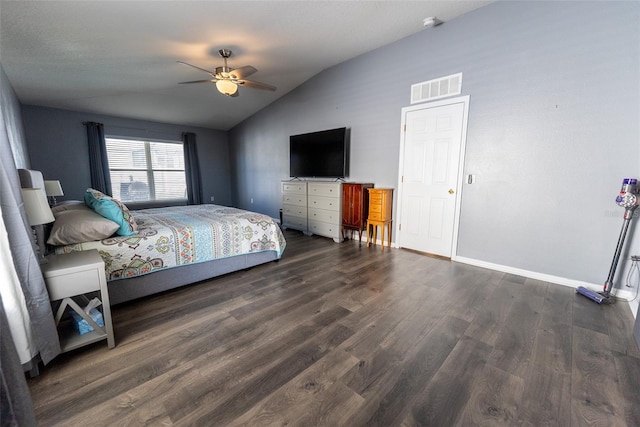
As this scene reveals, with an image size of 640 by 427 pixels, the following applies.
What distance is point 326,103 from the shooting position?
183 inches

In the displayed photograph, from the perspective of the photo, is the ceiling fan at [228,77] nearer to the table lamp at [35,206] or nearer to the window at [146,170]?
the table lamp at [35,206]

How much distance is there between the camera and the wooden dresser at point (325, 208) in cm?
423

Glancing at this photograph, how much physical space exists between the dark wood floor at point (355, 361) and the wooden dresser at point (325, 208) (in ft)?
6.01

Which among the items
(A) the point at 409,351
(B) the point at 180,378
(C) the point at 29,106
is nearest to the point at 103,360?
(B) the point at 180,378

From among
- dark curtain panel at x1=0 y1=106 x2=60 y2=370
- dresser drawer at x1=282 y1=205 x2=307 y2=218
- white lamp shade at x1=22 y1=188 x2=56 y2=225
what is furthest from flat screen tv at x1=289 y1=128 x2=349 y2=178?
dark curtain panel at x1=0 y1=106 x2=60 y2=370

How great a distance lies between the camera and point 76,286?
1.51 metres

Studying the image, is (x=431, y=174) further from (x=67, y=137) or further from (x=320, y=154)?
(x=67, y=137)

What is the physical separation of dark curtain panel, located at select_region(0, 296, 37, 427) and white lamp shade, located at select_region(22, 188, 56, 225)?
738 mm

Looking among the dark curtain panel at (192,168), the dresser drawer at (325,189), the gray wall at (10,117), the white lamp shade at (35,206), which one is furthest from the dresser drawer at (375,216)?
the dark curtain panel at (192,168)

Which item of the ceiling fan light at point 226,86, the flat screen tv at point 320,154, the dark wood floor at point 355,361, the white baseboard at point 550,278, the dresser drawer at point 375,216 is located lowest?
the dark wood floor at point 355,361

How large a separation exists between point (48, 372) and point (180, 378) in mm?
769

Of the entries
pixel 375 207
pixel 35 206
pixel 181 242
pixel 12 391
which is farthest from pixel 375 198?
pixel 12 391

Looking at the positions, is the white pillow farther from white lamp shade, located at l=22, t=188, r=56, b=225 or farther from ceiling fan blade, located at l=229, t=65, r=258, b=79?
ceiling fan blade, located at l=229, t=65, r=258, b=79

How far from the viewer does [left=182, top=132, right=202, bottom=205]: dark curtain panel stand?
21.3 ft
